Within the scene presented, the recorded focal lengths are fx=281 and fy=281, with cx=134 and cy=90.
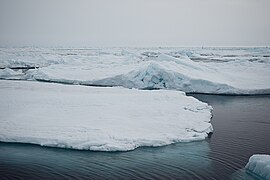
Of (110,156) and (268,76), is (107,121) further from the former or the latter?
(268,76)

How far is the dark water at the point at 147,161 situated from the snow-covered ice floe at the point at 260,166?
7.4 inches

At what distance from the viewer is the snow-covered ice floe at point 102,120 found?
306 inches

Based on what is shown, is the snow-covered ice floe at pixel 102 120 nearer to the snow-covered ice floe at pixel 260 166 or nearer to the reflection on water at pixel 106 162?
the reflection on water at pixel 106 162

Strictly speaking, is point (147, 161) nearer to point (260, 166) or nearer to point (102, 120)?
point (260, 166)

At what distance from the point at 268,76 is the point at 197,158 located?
16.4m

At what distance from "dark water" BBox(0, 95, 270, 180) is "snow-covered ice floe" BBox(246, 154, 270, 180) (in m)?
0.19

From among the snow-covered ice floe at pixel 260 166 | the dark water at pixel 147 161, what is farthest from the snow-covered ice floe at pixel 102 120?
the snow-covered ice floe at pixel 260 166

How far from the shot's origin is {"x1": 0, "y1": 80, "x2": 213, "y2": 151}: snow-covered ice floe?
778 centimetres

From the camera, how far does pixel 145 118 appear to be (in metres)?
9.80

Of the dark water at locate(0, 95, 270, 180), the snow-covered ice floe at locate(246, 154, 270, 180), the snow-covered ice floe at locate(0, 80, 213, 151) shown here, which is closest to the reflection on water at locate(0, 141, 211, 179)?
the dark water at locate(0, 95, 270, 180)

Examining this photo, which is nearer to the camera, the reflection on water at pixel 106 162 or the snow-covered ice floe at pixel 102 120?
the reflection on water at pixel 106 162

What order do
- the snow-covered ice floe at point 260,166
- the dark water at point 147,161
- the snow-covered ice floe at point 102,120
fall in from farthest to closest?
the snow-covered ice floe at point 102,120, the dark water at point 147,161, the snow-covered ice floe at point 260,166

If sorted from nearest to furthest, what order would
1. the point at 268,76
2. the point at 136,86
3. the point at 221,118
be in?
the point at 221,118, the point at 136,86, the point at 268,76

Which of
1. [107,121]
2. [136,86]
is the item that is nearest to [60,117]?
[107,121]
